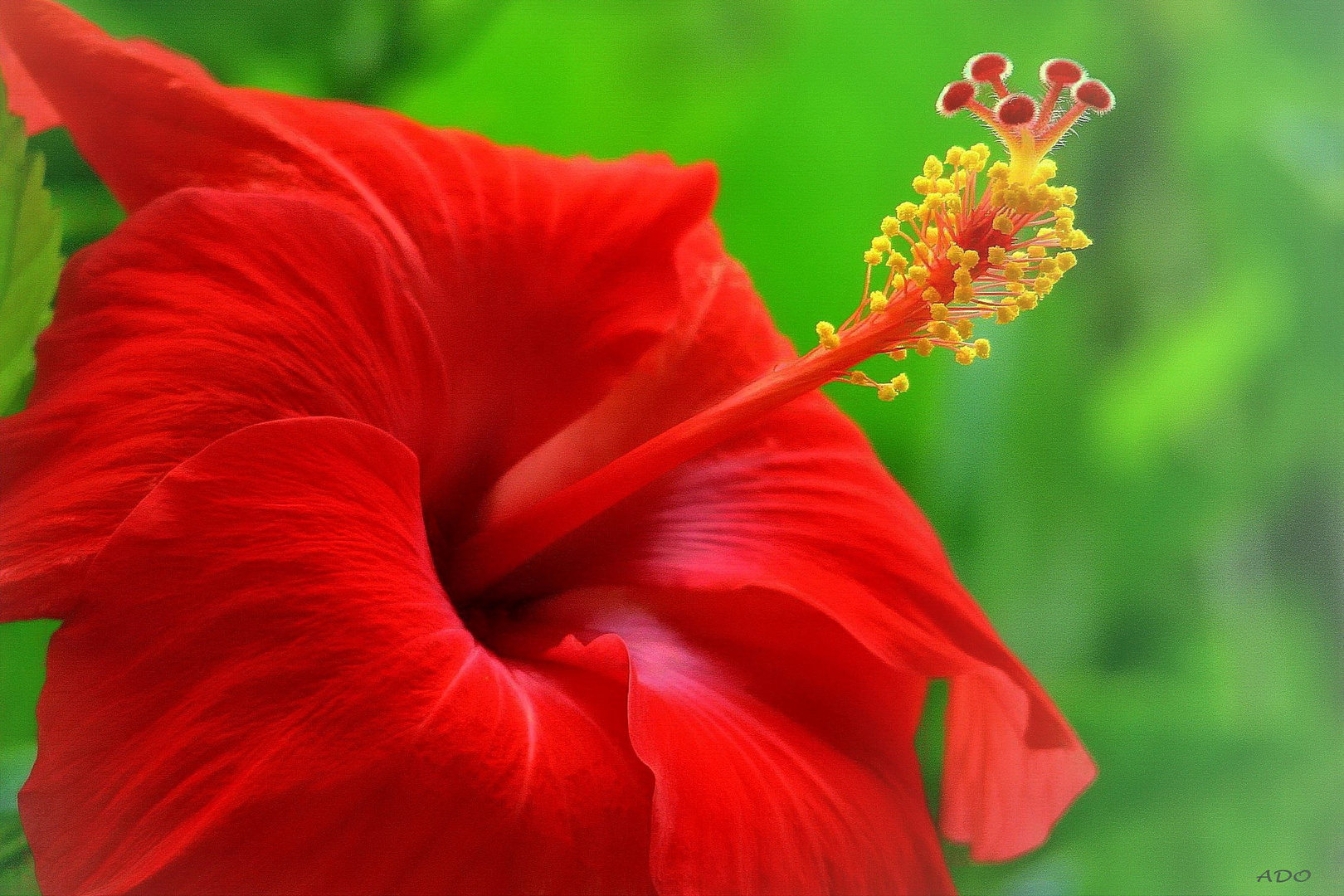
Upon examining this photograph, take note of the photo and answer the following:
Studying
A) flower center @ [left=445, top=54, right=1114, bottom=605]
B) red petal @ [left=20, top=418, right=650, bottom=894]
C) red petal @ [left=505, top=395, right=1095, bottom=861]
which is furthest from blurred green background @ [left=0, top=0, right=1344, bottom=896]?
red petal @ [left=20, top=418, right=650, bottom=894]

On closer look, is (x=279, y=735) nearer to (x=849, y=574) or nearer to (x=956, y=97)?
(x=849, y=574)

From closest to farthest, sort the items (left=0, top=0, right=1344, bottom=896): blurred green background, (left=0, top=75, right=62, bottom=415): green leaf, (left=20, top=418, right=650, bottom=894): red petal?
(left=20, top=418, right=650, bottom=894): red petal < (left=0, top=75, right=62, bottom=415): green leaf < (left=0, top=0, right=1344, bottom=896): blurred green background

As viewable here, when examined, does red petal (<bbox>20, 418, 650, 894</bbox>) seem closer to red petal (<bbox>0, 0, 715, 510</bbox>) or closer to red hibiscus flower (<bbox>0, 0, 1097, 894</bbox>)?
red hibiscus flower (<bbox>0, 0, 1097, 894</bbox>)

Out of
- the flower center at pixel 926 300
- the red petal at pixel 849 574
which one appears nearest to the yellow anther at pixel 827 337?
the flower center at pixel 926 300

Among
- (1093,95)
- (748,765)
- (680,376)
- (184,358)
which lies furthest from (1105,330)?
(184,358)

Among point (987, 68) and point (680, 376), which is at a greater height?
point (987, 68)

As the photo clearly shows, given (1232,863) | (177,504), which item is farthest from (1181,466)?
(177,504)
